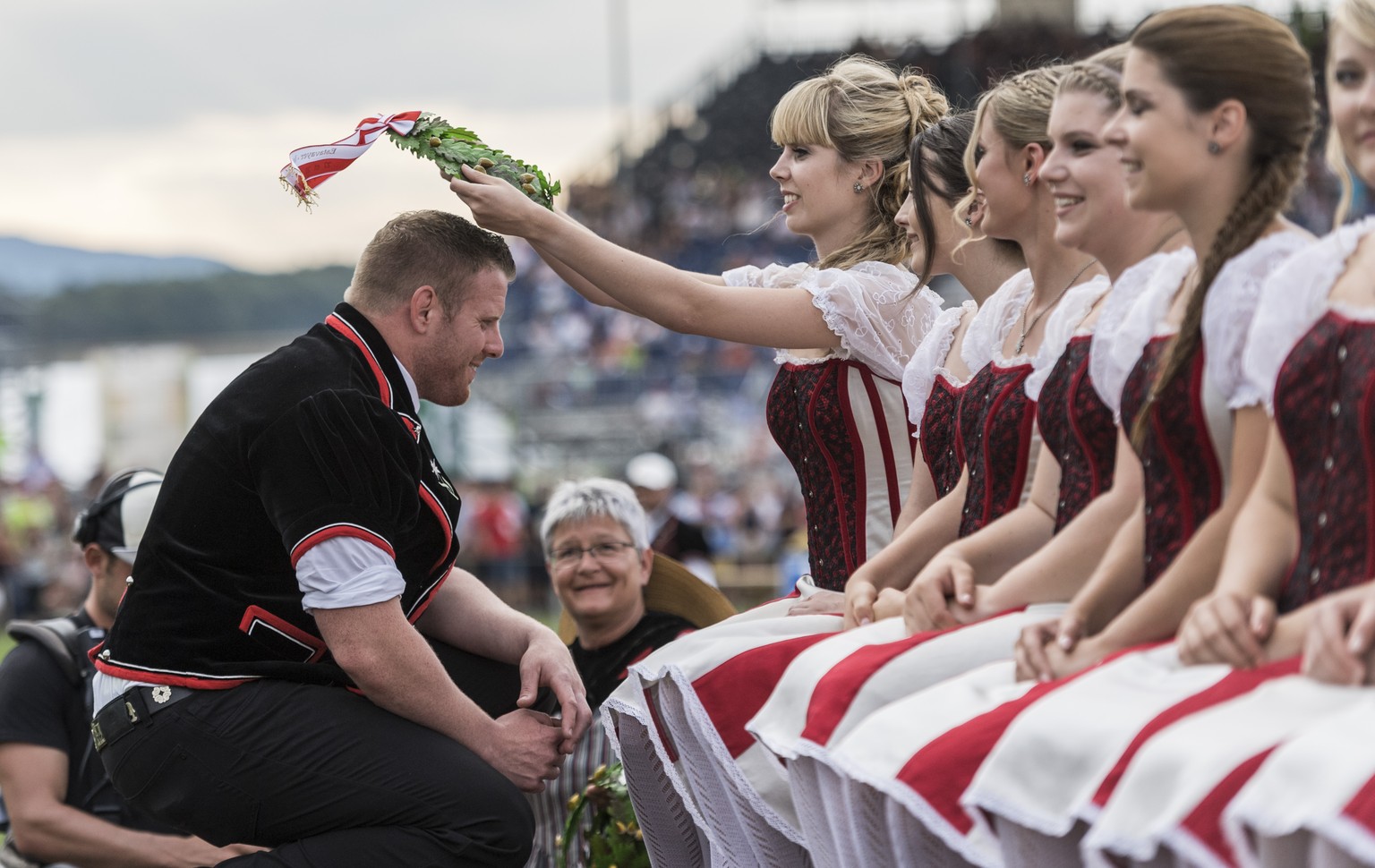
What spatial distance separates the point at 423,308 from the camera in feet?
11.9

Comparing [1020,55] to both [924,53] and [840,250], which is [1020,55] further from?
[840,250]

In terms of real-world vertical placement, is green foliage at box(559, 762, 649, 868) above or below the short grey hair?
below

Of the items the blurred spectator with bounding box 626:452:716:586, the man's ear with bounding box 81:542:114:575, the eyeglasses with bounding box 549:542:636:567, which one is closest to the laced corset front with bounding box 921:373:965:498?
the eyeglasses with bounding box 549:542:636:567

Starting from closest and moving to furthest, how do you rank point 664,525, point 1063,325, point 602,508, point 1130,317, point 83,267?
point 1130,317 < point 1063,325 < point 602,508 < point 664,525 < point 83,267

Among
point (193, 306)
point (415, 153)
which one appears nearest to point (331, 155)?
point (415, 153)

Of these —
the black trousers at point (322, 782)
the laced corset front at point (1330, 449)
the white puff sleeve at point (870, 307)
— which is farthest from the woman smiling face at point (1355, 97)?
the black trousers at point (322, 782)

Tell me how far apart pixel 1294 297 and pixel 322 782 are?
2.05 metres

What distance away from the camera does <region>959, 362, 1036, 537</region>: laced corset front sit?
337 cm

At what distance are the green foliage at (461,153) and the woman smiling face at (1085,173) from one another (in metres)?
1.16

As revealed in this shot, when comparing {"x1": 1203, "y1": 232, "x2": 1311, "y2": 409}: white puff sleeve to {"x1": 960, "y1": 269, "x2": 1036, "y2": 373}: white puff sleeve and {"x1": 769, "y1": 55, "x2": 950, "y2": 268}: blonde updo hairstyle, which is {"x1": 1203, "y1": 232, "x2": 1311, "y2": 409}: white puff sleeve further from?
{"x1": 769, "y1": 55, "x2": 950, "y2": 268}: blonde updo hairstyle

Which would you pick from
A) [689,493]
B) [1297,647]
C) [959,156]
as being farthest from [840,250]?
[689,493]

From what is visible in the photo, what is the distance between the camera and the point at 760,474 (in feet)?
57.0

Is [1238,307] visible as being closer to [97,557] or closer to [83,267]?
[97,557]

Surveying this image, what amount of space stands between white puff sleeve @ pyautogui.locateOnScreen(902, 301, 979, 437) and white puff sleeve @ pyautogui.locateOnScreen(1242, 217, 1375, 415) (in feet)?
4.27
